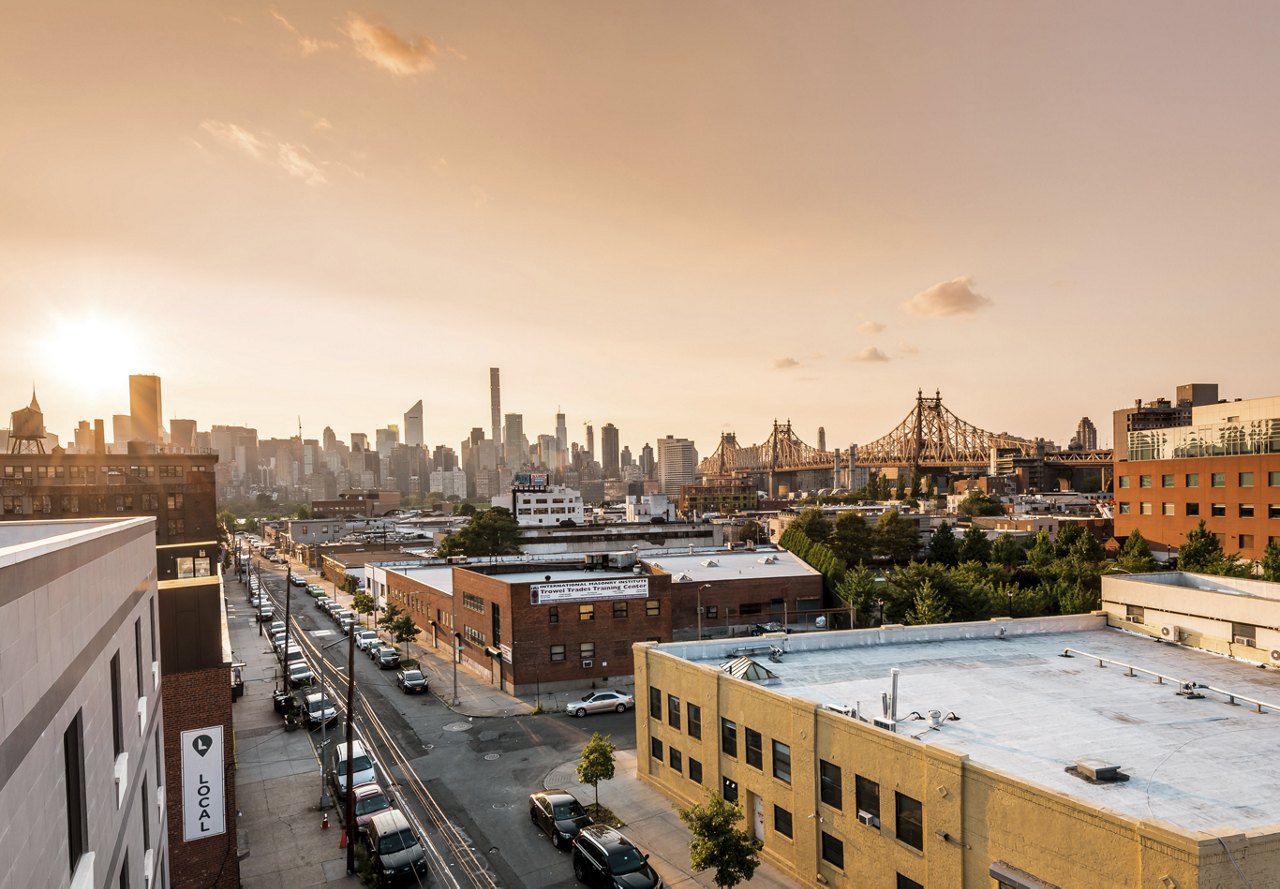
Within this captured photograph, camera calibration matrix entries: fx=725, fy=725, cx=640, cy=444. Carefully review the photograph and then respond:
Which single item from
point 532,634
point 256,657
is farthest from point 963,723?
point 256,657

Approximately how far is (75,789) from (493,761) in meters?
28.8

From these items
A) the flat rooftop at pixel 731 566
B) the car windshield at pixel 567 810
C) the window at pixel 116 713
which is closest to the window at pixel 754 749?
the car windshield at pixel 567 810

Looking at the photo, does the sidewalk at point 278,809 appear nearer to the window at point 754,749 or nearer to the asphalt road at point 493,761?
the asphalt road at point 493,761

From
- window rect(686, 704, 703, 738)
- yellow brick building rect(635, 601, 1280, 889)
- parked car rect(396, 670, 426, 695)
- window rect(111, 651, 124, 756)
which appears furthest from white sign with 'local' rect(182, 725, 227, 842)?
parked car rect(396, 670, 426, 695)

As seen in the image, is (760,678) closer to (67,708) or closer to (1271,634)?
(1271,634)

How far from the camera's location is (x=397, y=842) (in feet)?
84.2

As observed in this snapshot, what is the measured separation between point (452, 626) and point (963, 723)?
4469 centimetres

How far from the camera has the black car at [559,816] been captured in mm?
27188

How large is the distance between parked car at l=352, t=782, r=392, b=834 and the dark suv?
880cm

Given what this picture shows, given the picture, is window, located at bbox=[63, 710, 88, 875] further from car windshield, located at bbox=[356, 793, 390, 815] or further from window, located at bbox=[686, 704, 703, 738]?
window, located at bbox=[686, 704, 703, 738]

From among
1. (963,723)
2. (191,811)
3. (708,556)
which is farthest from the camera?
(708,556)

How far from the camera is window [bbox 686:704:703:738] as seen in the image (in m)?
29.5

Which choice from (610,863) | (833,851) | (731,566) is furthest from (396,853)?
(731,566)

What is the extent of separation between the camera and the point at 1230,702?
2359cm
